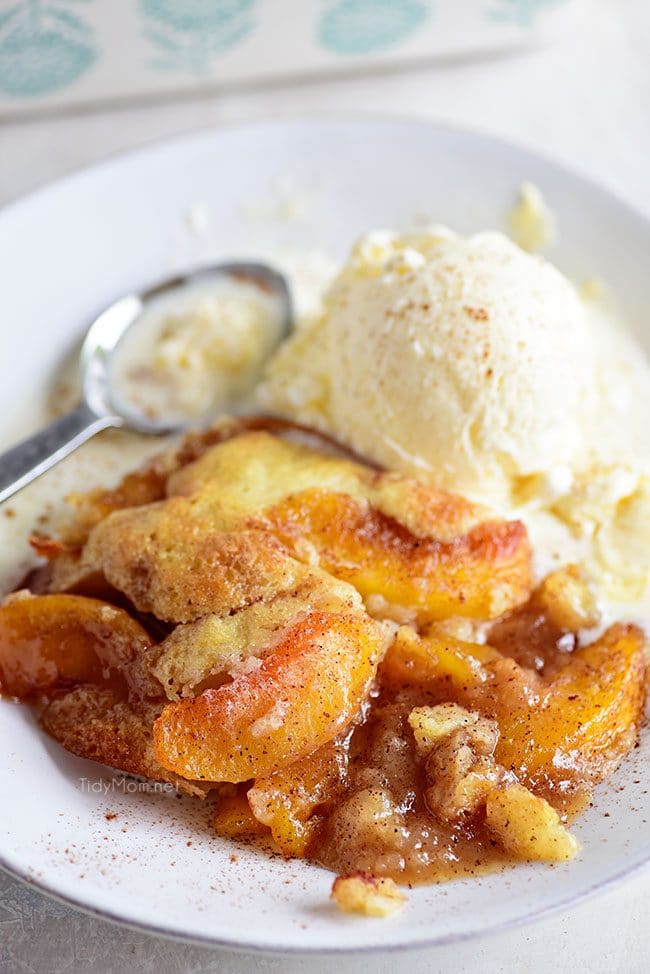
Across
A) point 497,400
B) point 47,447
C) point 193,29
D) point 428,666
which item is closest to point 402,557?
point 428,666

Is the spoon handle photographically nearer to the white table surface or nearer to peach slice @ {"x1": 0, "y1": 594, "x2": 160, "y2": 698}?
peach slice @ {"x1": 0, "y1": 594, "x2": 160, "y2": 698}

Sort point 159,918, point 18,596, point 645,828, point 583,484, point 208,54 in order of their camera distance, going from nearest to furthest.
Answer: point 159,918
point 645,828
point 18,596
point 583,484
point 208,54

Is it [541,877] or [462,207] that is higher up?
[462,207]

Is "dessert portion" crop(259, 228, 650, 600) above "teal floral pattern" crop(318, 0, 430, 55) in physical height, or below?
below

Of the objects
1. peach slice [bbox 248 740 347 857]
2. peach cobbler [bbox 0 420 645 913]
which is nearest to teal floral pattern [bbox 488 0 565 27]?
peach cobbler [bbox 0 420 645 913]

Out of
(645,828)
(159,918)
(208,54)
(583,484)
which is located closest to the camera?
(159,918)

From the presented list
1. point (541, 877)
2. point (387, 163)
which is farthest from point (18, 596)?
point (387, 163)

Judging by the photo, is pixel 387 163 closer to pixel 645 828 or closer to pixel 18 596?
pixel 18 596
